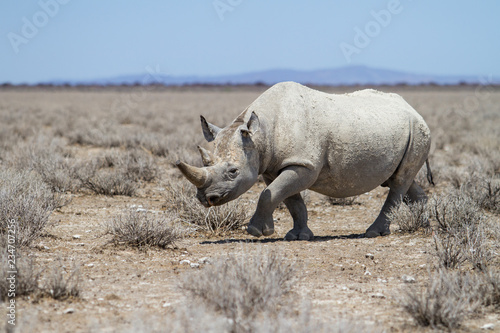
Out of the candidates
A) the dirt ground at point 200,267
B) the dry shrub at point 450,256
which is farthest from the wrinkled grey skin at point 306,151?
the dry shrub at point 450,256

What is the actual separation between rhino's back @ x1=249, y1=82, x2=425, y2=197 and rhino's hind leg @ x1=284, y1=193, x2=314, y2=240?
0.96ft

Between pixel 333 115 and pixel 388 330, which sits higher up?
pixel 333 115

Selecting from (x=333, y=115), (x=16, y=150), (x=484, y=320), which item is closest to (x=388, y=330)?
(x=484, y=320)

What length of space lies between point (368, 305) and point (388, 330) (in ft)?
1.68

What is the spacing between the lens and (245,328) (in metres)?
3.60

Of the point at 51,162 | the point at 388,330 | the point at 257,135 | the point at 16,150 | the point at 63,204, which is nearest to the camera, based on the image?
the point at 388,330

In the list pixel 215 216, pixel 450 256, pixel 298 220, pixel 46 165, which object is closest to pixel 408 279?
pixel 450 256

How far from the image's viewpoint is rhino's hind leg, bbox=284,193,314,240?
22.6 ft

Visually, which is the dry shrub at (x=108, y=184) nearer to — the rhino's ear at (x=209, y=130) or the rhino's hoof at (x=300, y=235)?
the rhino's ear at (x=209, y=130)

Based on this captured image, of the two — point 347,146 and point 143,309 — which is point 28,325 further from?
point 347,146

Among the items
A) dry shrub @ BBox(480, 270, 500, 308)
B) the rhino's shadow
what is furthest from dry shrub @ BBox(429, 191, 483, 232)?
dry shrub @ BBox(480, 270, 500, 308)

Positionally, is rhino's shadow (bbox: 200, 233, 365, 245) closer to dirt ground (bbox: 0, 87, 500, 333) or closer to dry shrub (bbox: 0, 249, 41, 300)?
dirt ground (bbox: 0, 87, 500, 333)

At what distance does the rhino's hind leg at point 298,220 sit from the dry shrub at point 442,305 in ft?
8.38

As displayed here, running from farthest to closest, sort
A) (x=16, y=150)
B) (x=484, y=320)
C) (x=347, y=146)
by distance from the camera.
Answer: (x=16, y=150) < (x=347, y=146) < (x=484, y=320)
